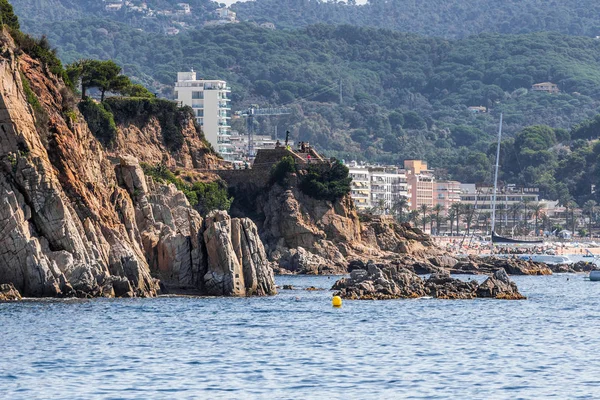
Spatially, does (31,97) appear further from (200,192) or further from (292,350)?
(200,192)

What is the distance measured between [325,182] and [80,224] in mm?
52831

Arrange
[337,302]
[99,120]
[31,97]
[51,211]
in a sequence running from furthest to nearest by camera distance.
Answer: [99,120], [337,302], [31,97], [51,211]

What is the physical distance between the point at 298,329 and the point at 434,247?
6871 centimetres

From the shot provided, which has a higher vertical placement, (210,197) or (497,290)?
(210,197)

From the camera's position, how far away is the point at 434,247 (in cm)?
12481

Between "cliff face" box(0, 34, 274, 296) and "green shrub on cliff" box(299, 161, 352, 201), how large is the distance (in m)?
36.5

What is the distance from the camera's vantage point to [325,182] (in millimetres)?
115812

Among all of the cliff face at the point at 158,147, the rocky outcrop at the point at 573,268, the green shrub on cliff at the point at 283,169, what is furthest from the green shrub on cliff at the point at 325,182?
the rocky outcrop at the point at 573,268

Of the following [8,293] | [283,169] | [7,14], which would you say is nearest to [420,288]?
[8,293]

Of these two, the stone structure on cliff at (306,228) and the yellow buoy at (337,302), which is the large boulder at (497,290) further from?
the stone structure on cliff at (306,228)

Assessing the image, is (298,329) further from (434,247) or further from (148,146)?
(434,247)

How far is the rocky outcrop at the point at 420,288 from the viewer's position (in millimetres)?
74562

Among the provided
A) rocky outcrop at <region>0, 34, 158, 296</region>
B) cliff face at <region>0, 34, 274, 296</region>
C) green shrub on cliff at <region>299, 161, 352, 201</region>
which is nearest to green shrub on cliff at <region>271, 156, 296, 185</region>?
green shrub on cliff at <region>299, 161, 352, 201</region>

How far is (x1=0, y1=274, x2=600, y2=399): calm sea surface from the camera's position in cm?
4031
